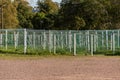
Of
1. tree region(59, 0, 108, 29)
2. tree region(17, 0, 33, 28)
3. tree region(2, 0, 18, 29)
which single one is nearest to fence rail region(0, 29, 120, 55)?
tree region(59, 0, 108, 29)

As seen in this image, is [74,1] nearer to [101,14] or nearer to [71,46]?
[101,14]

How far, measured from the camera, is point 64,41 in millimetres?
43531

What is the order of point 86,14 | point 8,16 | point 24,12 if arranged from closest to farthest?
point 86,14 → point 8,16 → point 24,12

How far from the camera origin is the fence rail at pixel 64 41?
38.2 metres

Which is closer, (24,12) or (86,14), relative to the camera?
(86,14)

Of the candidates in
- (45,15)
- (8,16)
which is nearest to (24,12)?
(45,15)

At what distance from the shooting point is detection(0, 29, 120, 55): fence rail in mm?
38188

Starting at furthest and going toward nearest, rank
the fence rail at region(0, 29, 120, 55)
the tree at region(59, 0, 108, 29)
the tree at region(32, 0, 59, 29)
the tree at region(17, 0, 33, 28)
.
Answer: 1. the tree at region(17, 0, 33, 28)
2. the tree at region(32, 0, 59, 29)
3. the tree at region(59, 0, 108, 29)
4. the fence rail at region(0, 29, 120, 55)

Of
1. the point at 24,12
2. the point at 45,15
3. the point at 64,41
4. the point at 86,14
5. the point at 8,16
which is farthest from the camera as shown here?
the point at 24,12

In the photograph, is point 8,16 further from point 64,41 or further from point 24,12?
point 64,41

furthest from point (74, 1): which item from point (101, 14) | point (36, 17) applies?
point (36, 17)

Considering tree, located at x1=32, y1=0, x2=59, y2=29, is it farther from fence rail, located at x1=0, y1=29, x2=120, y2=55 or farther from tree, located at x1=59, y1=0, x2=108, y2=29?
fence rail, located at x1=0, y1=29, x2=120, y2=55

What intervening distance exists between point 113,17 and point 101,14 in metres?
2.24

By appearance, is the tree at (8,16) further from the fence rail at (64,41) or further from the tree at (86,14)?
the fence rail at (64,41)
